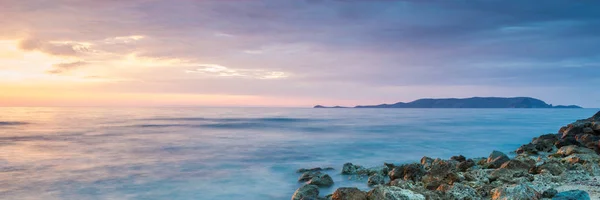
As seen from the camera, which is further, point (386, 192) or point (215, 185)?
point (215, 185)

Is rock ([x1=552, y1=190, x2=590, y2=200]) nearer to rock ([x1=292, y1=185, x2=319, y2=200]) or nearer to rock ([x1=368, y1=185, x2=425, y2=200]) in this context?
rock ([x1=368, y1=185, x2=425, y2=200])

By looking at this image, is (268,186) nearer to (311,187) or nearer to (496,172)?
(311,187)

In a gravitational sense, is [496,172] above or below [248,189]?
above

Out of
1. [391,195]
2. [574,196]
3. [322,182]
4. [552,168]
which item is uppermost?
[574,196]

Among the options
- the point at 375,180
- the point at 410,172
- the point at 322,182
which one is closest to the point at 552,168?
the point at 410,172

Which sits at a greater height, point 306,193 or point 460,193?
point 460,193

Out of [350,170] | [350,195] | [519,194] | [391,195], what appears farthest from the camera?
[350,170]

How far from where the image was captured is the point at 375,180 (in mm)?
11109

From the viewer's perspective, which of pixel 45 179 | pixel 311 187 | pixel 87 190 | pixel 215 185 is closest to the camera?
pixel 311 187

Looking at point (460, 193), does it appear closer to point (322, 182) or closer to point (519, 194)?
point (519, 194)

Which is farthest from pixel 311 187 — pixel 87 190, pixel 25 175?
pixel 25 175

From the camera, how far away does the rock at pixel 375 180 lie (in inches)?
435

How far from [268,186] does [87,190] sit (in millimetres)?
5414

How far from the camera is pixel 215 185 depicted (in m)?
12.7
